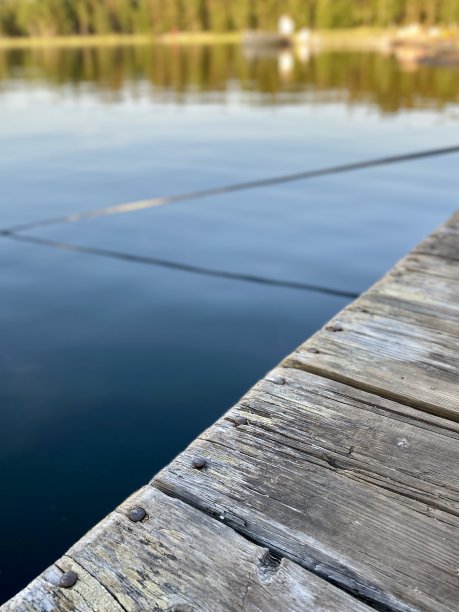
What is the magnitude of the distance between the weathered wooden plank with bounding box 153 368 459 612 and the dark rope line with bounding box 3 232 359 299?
250 centimetres

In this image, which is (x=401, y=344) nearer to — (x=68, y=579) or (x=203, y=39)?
(x=68, y=579)

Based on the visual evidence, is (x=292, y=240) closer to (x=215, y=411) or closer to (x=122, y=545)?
(x=215, y=411)

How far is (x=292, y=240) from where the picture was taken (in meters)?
5.46

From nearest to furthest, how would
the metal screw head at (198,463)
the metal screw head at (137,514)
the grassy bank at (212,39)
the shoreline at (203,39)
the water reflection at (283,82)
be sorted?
the metal screw head at (137,514) < the metal screw head at (198,463) < the water reflection at (283,82) < the grassy bank at (212,39) < the shoreline at (203,39)

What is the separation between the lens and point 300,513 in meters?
1.50

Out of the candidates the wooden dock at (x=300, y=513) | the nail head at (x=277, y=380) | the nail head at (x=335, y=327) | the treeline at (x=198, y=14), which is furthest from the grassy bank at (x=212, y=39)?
the wooden dock at (x=300, y=513)

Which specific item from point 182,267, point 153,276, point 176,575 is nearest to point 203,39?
point 182,267

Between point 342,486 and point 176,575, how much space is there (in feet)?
1.67

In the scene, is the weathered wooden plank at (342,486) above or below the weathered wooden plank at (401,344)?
below

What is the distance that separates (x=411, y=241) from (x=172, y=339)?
276cm

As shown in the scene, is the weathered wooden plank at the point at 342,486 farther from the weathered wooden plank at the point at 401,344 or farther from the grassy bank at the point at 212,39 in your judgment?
the grassy bank at the point at 212,39

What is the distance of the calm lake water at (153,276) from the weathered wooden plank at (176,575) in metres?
0.84

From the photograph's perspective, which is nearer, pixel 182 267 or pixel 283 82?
pixel 182 267

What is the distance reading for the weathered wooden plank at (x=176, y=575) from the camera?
1.27 metres
